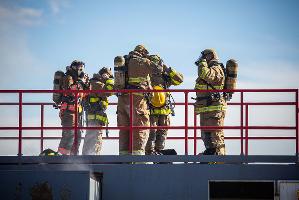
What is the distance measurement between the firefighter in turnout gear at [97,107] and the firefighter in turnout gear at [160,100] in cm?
162

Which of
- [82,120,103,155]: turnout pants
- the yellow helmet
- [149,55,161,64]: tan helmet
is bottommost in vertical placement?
[82,120,103,155]: turnout pants

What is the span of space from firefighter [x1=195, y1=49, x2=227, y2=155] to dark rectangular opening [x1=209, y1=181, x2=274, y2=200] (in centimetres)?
66

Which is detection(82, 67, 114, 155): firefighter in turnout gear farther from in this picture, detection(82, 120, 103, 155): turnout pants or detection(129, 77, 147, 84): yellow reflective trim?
detection(129, 77, 147, 84): yellow reflective trim

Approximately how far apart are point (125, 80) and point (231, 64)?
7.11 ft

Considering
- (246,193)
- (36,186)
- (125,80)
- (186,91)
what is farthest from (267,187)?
(36,186)

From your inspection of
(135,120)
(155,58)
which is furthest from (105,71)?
(135,120)

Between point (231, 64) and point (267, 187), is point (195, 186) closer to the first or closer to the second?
point (267, 187)

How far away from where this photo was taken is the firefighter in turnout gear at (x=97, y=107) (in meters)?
15.2

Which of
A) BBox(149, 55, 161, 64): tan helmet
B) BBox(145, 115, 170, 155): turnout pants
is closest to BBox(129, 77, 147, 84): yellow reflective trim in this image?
BBox(149, 55, 161, 64): tan helmet

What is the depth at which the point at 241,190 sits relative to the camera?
42.9 feet

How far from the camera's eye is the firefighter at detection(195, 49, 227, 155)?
1344 centimetres

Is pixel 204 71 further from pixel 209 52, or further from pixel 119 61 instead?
pixel 119 61

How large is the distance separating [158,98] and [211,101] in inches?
41.5

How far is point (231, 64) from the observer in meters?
13.9
